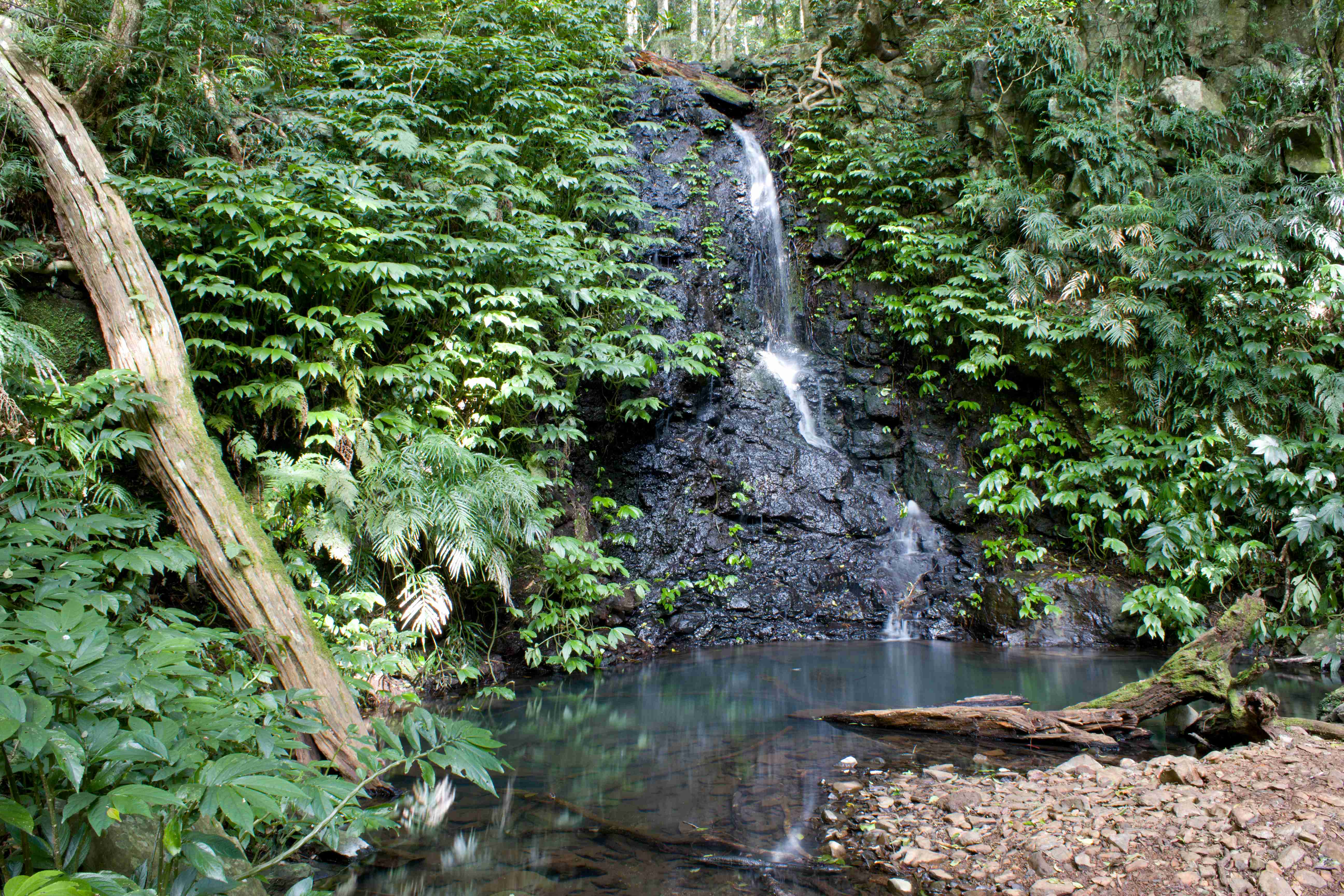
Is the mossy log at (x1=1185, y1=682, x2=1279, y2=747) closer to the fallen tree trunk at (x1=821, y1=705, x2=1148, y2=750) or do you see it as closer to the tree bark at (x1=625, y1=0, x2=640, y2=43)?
the fallen tree trunk at (x1=821, y1=705, x2=1148, y2=750)

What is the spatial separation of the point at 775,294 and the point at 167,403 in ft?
26.5

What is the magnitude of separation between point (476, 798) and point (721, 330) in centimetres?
721

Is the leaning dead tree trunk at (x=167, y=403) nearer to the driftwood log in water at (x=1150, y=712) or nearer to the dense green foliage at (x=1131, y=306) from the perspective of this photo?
the driftwood log in water at (x=1150, y=712)

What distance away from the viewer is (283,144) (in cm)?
618

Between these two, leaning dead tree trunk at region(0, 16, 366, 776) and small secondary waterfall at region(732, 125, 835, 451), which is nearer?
leaning dead tree trunk at region(0, 16, 366, 776)

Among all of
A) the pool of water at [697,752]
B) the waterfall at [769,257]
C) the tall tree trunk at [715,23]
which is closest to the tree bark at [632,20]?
the tall tree trunk at [715,23]

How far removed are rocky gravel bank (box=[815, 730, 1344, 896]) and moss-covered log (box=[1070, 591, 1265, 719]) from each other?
21.0 inches

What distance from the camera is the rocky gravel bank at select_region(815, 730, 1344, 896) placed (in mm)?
2357

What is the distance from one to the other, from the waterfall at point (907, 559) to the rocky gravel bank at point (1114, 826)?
4.37m

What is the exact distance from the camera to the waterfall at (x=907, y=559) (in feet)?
26.1

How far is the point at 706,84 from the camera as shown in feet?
41.2

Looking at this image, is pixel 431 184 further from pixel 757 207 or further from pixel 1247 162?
pixel 1247 162

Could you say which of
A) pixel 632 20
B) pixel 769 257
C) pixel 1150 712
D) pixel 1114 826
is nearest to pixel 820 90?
pixel 769 257

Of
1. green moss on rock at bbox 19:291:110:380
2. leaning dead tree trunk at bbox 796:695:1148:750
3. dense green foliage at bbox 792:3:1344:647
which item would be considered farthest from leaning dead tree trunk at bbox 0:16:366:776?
dense green foliage at bbox 792:3:1344:647
